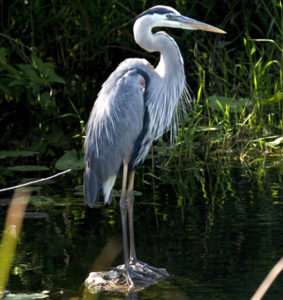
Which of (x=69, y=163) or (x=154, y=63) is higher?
(x=154, y=63)

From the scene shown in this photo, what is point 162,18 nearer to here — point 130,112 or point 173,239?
point 130,112

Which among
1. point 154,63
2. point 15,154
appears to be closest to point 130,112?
point 15,154

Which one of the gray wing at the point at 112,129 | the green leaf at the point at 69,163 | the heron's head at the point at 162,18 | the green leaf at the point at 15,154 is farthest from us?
the green leaf at the point at 15,154

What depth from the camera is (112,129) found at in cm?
444

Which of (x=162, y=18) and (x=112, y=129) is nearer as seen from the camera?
(x=112, y=129)

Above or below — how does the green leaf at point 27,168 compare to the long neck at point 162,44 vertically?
below

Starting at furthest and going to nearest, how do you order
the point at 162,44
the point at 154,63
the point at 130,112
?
1. the point at 154,63
2. the point at 162,44
3. the point at 130,112

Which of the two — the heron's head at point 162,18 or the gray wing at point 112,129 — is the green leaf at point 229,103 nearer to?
the heron's head at point 162,18

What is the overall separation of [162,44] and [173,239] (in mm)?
1162

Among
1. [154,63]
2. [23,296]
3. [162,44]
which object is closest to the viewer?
[23,296]

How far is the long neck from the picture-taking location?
4.54 meters

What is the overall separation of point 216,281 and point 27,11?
220 inches

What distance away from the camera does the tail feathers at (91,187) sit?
4375mm

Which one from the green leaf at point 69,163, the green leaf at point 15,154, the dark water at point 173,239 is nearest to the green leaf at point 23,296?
the dark water at point 173,239
